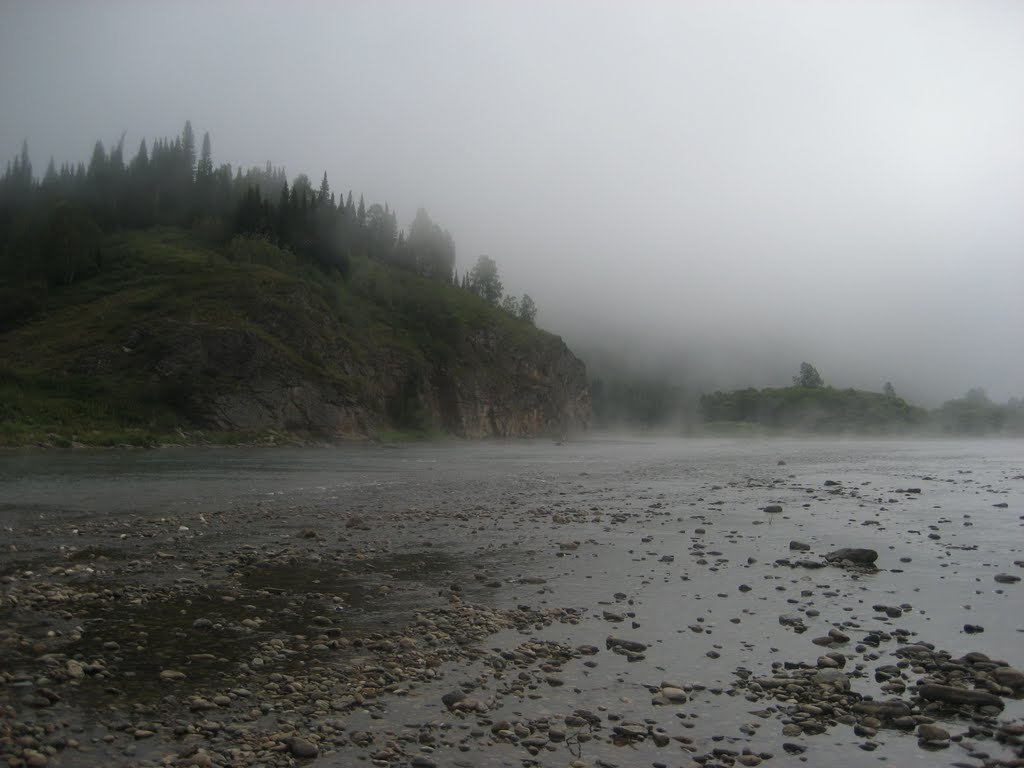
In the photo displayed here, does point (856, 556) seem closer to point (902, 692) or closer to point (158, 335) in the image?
point (902, 692)

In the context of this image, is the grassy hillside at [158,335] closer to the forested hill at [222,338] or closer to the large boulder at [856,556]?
the forested hill at [222,338]

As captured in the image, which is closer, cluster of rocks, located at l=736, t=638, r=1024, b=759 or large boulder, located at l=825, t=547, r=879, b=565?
cluster of rocks, located at l=736, t=638, r=1024, b=759

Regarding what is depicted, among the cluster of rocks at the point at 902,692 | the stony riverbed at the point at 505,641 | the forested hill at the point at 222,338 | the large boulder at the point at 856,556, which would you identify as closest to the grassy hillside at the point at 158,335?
the forested hill at the point at 222,338

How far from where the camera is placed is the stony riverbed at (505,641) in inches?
313

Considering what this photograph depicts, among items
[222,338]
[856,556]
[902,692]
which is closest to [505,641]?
[902,692]

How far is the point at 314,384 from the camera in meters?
109

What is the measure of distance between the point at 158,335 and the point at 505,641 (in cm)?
10152

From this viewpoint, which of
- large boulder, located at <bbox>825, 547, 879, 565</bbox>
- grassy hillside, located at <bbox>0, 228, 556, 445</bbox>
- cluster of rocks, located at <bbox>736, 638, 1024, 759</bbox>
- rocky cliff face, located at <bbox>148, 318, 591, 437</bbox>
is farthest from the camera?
rocky cliff face, located at <bbox>148, 318, 591, 437</bbox>

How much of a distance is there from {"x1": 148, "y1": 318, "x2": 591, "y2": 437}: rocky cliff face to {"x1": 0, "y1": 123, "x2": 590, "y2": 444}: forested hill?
0.90 feet

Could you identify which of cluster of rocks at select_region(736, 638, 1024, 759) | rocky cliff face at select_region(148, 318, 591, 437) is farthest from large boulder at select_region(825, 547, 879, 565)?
rocky cliff face at select_region(148, 318, 591, 437)

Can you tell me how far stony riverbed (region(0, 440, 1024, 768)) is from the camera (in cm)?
795

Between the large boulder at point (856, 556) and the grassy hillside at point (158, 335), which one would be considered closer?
the large boulder at point (856, 556)

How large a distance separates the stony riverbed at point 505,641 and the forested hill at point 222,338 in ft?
205

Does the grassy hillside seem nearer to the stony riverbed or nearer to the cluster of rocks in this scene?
the stony riverbed
